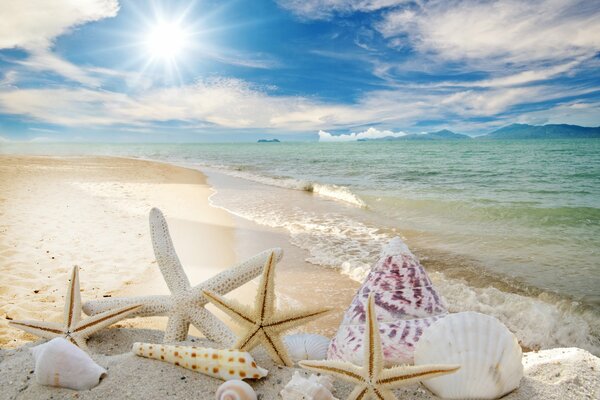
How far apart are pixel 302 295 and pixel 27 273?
3746 millimetres

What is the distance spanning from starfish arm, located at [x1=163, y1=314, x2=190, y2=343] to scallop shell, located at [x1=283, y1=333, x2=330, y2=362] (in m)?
0.87

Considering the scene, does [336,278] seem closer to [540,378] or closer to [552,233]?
[540,378]

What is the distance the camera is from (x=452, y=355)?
2291 mm

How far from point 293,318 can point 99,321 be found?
5.66 feet

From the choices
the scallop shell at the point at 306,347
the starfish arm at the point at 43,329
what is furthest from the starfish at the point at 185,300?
the scallop shell at the point at 306,347

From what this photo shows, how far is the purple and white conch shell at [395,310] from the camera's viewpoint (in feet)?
9.02

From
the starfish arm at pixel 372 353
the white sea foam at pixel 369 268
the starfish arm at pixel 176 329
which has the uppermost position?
the starfish arm at pixel 372 353

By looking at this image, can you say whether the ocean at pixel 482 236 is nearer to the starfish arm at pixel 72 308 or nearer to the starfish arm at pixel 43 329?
the starfish arm at pixel 72 308

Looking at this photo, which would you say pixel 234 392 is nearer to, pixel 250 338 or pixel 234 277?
pixel 250 338

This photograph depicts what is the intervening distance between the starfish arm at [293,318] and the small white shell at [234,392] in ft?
1.28

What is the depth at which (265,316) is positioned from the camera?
2396mm

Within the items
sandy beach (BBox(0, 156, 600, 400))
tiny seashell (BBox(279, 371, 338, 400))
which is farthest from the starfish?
tiny seashell (BBox(279, 371, 338, 400))

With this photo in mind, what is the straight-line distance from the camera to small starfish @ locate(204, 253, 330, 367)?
238cm

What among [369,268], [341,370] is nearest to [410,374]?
[341,370]
